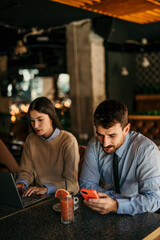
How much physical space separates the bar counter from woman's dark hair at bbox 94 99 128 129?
0.45 meters

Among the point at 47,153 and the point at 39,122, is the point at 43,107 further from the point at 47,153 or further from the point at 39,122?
the point at 47,153

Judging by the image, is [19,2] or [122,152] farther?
[19,2]

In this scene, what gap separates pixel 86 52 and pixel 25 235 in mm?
5145

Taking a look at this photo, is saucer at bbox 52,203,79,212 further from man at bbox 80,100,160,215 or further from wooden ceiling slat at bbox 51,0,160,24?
wooden ceiling slat at bbox 51,0,160,24

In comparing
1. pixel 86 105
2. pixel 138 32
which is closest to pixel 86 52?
pixel 86 105

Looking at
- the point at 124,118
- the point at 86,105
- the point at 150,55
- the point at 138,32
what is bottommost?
the point at 86,105

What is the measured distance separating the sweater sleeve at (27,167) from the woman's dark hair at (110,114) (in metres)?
0.81

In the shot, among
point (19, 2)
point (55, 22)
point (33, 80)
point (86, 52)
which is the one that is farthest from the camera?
point (33, 80)

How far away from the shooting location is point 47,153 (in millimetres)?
2193

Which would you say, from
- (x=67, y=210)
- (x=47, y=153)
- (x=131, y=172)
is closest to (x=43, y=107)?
(x=47, y=153)

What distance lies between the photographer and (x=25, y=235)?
127 centimetres

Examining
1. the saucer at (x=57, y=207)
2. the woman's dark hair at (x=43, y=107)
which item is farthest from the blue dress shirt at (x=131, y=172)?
the woman's dark hair at (x=43, y=107)

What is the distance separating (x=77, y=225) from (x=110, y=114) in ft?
1.94

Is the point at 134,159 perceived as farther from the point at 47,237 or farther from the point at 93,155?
the point at 47,237
